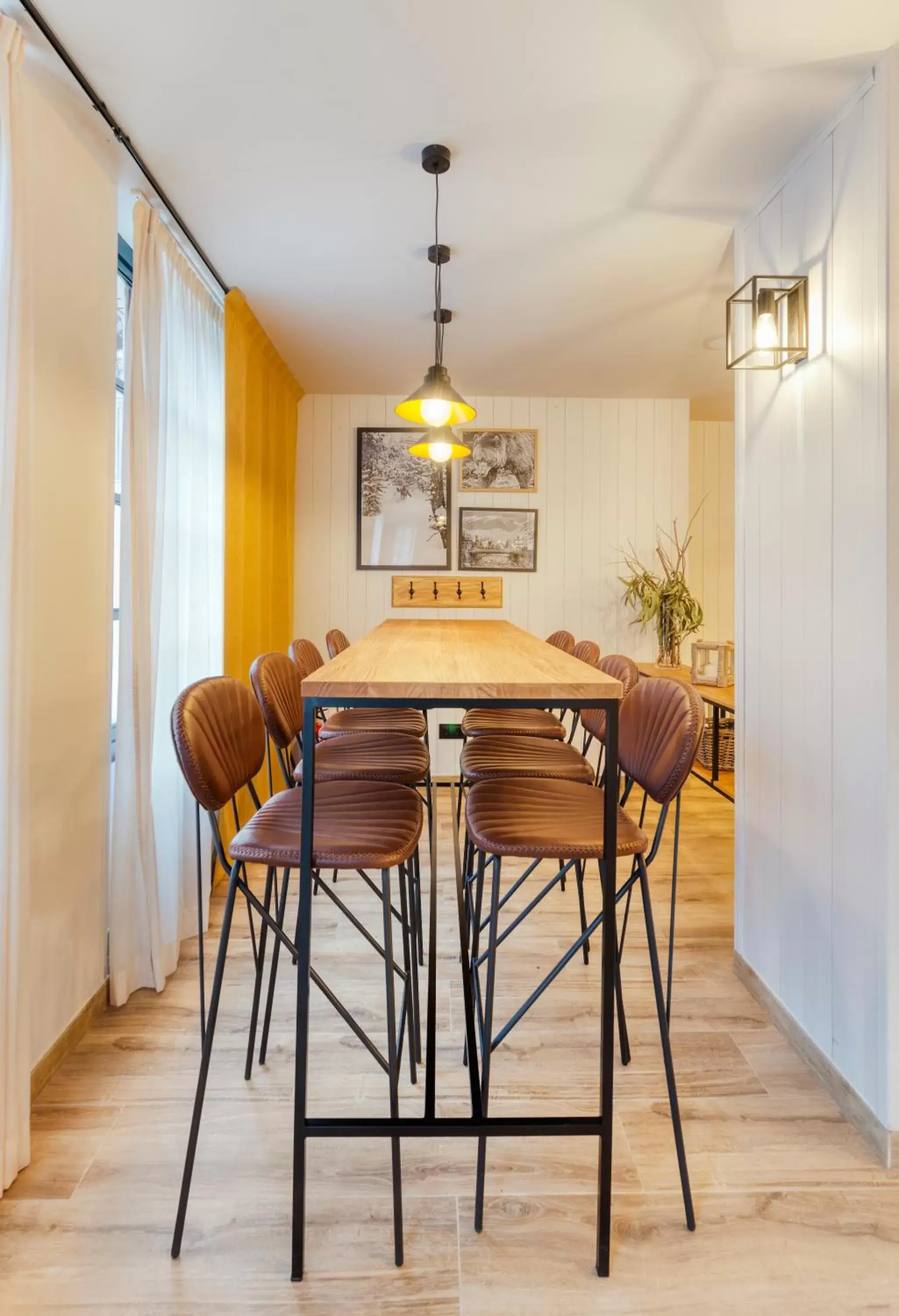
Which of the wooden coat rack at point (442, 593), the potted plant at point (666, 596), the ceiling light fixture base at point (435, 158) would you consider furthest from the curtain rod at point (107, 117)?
the potted plant at point (666, 596)

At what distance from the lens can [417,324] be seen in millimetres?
3303

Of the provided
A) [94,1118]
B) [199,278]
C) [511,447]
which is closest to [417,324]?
[199,278]

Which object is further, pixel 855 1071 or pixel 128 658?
pixel 128 658

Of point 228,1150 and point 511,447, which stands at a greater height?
point 511,447

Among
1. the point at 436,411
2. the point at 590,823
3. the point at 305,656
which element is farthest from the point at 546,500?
the point at 590,823

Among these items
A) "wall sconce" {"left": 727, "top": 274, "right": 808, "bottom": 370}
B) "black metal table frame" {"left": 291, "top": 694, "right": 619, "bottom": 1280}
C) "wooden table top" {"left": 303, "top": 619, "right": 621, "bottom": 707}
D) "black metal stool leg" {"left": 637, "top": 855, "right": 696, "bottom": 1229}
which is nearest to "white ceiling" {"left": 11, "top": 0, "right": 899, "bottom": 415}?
"wall sconce" {"left": 727, "top": 274, "right": 808, "bottom": 370}

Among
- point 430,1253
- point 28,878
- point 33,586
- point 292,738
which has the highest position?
point 33,586

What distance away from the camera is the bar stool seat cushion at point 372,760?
6.21 ft

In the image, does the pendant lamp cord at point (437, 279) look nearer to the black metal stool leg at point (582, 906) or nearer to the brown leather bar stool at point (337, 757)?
the brown leather bar stool at point (337, 757)

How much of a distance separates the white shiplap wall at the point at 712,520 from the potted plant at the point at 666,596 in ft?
1.55

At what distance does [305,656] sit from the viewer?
2.73 m

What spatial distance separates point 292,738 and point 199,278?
203 cm

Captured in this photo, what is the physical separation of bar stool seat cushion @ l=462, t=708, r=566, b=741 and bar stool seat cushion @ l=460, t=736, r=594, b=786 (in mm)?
71

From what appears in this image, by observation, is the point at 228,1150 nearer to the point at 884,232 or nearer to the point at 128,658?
the point at 128,658
